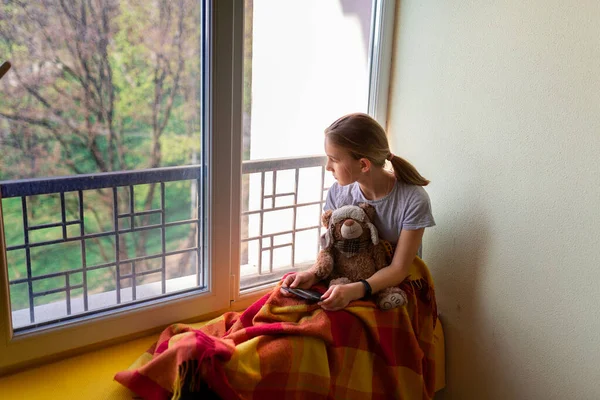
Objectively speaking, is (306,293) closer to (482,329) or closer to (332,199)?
(332,199)

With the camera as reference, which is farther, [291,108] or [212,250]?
[291,108]

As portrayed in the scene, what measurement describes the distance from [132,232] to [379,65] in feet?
3.10

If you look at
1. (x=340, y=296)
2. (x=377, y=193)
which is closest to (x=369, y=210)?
(x=377, y=193)

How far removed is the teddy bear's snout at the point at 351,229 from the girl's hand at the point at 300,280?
15cm

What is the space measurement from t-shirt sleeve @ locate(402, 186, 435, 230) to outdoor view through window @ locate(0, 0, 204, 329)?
1.94 ft

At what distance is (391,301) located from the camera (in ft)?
4.49

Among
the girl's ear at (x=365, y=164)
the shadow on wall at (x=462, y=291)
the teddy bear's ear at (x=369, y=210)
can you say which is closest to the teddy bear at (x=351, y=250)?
the teddy bear's ear at (x=369, y=210)

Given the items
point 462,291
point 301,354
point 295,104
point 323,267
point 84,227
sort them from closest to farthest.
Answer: point 301,354 → point 84,227 → point 323,267 → point 462,291 → point 295,104

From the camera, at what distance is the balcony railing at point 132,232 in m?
1.28

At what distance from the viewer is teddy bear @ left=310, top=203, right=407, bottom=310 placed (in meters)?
1.40

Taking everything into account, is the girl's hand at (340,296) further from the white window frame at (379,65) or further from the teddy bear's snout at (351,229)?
the white window frame at (379,65)

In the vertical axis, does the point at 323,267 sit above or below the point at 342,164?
below

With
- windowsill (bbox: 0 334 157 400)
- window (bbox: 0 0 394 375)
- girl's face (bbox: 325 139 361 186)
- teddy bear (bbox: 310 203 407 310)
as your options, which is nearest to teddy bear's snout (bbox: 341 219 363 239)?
teddy bear (bbox: 310 203 407 310)

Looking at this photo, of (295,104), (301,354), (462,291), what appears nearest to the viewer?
(301,354)
